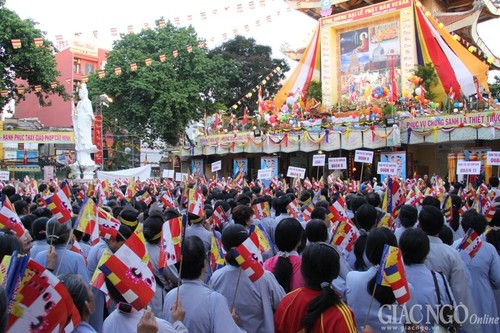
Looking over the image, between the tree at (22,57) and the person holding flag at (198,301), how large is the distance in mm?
21498

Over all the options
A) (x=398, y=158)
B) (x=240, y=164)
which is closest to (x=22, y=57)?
(x=240, y=164)

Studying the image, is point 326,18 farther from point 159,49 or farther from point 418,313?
point 418,313

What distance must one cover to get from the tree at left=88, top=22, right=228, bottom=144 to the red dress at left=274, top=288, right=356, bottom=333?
2450cm

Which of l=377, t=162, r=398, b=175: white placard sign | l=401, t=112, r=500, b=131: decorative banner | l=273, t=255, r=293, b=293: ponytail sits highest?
l=401, t=112, r=500, b=131: decorative banner

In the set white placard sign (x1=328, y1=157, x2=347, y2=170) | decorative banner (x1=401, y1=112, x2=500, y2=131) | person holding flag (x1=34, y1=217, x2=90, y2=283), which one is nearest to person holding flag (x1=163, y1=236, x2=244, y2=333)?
person holding flag (x1=34, y1=217, x2=90, y2=283)

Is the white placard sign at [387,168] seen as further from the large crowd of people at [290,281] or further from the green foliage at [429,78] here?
the green foliage at [429,78]

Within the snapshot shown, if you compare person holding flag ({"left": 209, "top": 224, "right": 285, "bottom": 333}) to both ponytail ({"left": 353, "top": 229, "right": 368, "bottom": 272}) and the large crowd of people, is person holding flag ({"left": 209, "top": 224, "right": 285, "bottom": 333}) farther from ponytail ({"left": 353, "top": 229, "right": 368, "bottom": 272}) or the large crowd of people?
ponytail ({"left": 353, "top": 229, "right": 368, "bottom": 272})

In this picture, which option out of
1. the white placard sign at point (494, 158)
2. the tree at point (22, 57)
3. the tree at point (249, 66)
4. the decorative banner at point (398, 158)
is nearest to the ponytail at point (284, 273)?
the white placard sign at point (494, 158)

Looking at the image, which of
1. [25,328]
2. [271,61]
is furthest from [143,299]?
[271,61]

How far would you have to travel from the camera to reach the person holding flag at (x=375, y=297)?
2.78 meters

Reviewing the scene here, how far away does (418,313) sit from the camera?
2979 millimetres

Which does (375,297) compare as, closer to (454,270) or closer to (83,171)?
(454,270)

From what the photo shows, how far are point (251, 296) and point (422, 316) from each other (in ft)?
3.55

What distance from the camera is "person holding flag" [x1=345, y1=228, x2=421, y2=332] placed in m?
2.78
